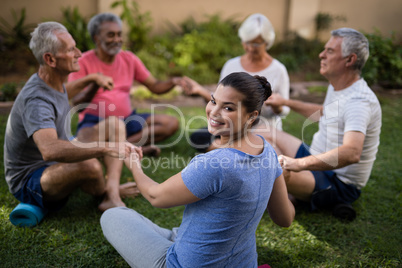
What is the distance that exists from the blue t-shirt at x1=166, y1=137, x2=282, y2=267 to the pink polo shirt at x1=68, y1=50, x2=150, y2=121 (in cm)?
252

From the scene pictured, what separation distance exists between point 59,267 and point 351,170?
232 cm

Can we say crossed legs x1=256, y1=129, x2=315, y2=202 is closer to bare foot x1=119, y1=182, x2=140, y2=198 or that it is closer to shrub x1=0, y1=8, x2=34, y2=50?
bare foot x1=119, y1=182, x2=140, y2=198

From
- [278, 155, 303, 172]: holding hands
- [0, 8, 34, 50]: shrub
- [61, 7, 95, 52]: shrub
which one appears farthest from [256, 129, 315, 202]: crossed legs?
[0, 8, 34, 50]: shrub

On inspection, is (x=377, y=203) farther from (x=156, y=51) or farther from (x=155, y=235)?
(x=156, y=51)

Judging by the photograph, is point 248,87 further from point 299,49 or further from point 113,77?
point 299,49

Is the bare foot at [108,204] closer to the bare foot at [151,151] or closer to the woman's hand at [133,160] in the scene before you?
the woman's hand at [133,160]

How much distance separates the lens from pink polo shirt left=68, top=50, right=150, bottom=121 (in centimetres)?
397

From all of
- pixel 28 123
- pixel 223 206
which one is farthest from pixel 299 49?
pixel 223 206

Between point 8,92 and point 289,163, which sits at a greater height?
point 289,163

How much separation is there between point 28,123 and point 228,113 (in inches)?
61.5

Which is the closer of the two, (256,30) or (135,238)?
(135,238)

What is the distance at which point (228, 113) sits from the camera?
67.9 inches

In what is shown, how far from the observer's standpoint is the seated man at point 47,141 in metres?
2.53

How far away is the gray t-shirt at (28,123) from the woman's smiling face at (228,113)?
138 centimetres
